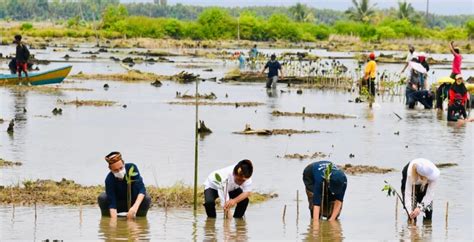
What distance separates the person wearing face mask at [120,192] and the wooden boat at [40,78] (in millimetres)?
23222

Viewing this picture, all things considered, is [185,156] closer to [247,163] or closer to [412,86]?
[247,163]

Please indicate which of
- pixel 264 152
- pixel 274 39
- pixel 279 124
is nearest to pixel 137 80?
pixel 279 124

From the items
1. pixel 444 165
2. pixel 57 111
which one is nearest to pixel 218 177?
pixel 444 165

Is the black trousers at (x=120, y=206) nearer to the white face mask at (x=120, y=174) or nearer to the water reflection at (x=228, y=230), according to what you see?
the white face mask at (x=120, y=174)

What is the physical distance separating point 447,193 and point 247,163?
4.98 meters

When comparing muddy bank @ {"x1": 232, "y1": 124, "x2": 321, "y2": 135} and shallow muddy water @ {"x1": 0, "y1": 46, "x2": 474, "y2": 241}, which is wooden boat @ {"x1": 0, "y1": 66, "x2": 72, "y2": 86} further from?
muddy bank @ {"x1": 232, "y1": 124, "x2": 321, "y2": 135}

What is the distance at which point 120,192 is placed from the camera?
472 inches

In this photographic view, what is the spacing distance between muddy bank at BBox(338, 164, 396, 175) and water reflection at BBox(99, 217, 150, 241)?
19.9 feet

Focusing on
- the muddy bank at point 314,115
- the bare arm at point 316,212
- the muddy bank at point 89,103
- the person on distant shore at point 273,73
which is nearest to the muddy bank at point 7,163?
the bare arm at point 316,212

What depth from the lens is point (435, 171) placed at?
477 inches

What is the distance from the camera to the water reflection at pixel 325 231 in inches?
464

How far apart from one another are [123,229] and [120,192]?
1.35ft

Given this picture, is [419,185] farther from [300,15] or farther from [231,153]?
[300,15]

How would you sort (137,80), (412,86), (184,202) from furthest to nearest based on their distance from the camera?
1. (137,80)
2. (412,86)
3. (184,202)
